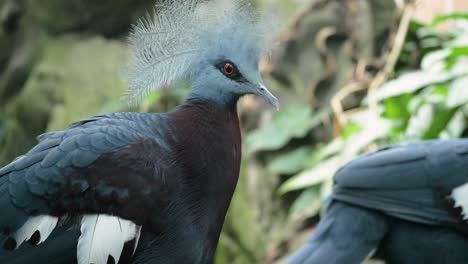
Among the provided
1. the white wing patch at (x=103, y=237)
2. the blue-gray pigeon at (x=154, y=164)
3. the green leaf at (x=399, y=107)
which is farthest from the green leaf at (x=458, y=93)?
the white wing patch at (x=103, y=237)

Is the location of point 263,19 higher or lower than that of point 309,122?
higher

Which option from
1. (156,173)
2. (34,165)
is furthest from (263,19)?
(34,165)

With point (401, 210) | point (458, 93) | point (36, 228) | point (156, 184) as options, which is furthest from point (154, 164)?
point (458, 93)

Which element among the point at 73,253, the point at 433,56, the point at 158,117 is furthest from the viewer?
the point at 433,56

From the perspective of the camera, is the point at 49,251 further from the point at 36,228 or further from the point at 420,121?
the point at 420,121

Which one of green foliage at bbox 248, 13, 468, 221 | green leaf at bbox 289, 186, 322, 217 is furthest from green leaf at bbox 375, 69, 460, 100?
green leaf at bbox 289, 186, 322, 217

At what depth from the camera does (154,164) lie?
194cm

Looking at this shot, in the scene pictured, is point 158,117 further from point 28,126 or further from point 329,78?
point 28,126

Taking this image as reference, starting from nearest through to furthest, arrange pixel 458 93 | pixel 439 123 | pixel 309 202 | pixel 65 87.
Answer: pixel 458 93 < pixel 439 123 < pixel 309 202 < pixel 65 87

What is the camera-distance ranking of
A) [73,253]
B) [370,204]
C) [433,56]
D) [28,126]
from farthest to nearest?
1. [28,126]
2. [433,56]
3. [370,204]
4. [73,253]

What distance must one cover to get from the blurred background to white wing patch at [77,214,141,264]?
217 centimetres

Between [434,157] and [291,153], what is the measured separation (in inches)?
73.9

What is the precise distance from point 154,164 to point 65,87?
3.86 metres

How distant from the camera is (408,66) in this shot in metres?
4.80
